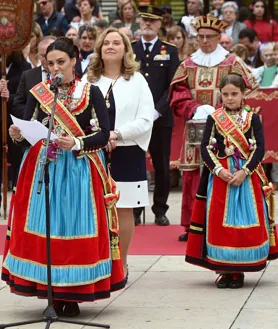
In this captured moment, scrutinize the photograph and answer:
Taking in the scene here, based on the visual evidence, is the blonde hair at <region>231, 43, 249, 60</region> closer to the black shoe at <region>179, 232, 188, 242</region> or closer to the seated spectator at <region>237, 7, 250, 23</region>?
the seated spectator at <region>237, 7, 250, 23</region>

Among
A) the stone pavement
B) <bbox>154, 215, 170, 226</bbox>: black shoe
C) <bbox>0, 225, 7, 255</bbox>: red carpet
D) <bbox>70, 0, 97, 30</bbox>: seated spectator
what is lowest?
<bbox>0, 225, 7, 255</bbox>: red carpet

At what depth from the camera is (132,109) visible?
313 inches

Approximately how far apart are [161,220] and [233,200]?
3475 millimetres

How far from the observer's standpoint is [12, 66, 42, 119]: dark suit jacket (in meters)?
9.13

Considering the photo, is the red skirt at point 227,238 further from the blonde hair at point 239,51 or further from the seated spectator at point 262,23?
the seated spectator at point 262,23

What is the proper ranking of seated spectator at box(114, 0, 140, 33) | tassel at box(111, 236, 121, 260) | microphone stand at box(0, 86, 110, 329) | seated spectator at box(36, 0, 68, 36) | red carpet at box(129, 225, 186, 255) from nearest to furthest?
1. microphone stand at box(0, 86, 110, 329)
2. tassel at box(111, 236, 121, 260)
3. red carpet at box(129, 225, 186, 255)
4. seated spectator at box(114, 0, 140, 33)
5. seated spectator at box(36, 0, 68, 36)

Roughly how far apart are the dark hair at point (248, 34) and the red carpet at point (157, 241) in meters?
5.87

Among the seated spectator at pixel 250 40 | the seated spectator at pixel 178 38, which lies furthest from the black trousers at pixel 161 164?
the seated spectator at pixel 250 40

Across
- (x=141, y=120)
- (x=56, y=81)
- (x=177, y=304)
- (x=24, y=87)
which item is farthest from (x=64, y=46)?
→ (x=24, y=87)

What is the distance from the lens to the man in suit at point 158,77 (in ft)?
36.9

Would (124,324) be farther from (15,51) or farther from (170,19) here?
(170,19)

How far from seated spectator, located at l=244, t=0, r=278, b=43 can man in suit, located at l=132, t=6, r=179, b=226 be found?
21.3 feet

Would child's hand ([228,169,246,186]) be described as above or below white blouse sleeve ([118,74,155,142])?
below

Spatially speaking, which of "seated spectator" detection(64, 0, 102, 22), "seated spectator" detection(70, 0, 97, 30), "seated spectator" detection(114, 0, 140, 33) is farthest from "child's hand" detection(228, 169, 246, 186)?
"seated spectator" detection(64, 0, 102, 22)
